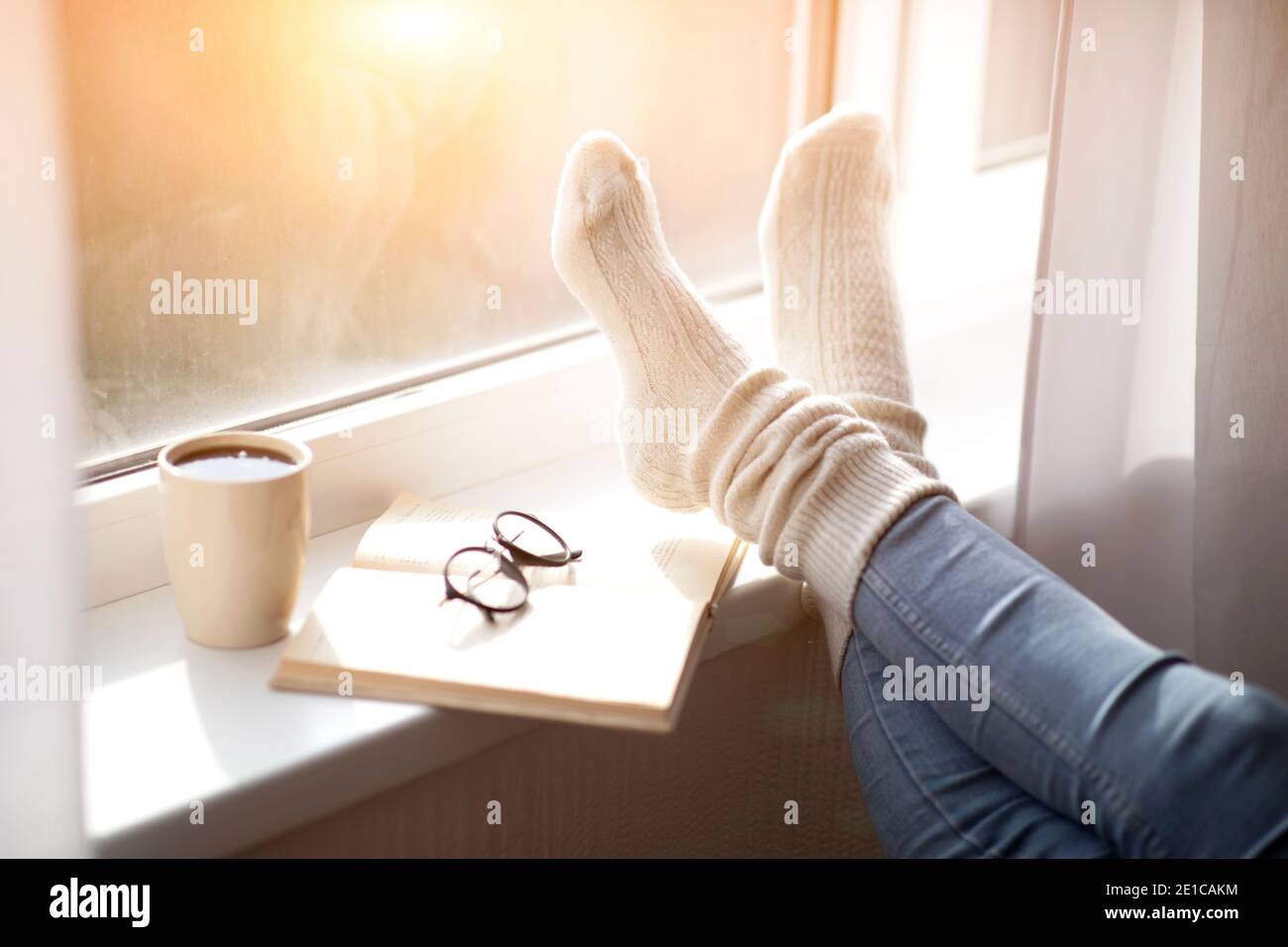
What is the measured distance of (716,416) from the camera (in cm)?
88

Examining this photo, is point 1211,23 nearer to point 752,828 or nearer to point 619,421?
point 619,421

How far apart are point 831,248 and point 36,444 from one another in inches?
29.1

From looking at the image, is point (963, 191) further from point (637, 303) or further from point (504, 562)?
point (504, 562)

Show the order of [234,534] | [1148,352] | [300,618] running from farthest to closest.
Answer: [1148,352], [300,618], [234,534]

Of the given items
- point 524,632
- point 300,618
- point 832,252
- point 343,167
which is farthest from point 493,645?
point 832,252

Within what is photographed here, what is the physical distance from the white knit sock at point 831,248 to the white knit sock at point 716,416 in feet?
0.46

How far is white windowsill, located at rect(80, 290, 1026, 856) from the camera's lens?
25.1 inches

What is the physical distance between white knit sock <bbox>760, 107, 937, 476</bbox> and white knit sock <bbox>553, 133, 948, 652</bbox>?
0.14 m

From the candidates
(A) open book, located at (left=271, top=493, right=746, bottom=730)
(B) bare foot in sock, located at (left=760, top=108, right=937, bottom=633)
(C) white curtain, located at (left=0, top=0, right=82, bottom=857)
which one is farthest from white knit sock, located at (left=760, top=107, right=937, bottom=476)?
(C) white curtain, located at (left=0, top=0, right=82, bottom=857)

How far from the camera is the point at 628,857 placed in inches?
34.0

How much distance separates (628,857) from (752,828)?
0.13 metres

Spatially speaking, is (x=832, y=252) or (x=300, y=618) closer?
(x=300, y=618)

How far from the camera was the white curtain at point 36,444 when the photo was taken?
1.64ft
